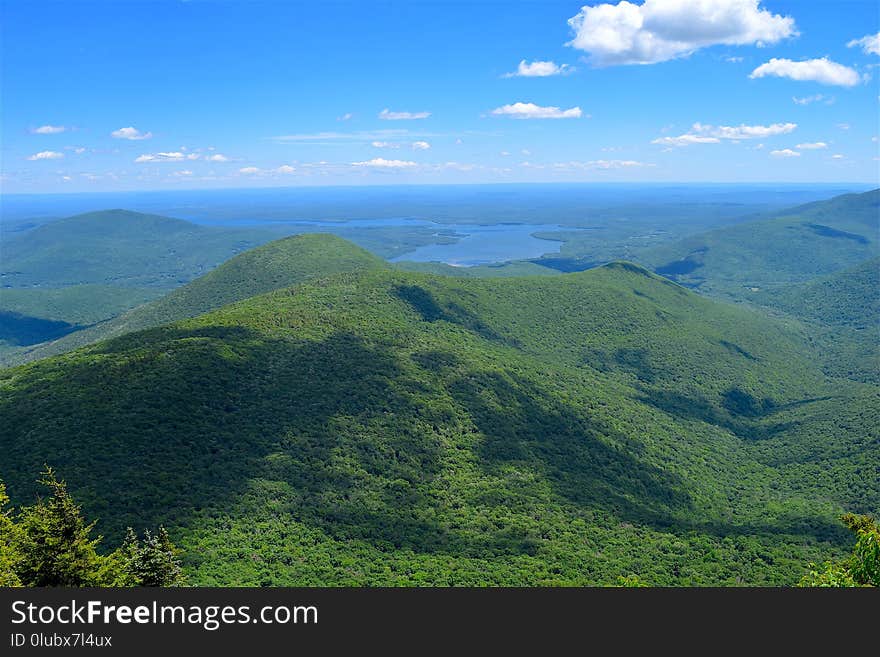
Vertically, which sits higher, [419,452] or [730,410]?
[419,452]

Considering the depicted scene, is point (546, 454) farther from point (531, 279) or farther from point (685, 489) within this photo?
point (531, 279)

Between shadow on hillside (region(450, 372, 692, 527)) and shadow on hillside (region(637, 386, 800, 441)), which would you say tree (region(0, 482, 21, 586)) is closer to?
shadow on hillside (region(450, 372, 692, 527))

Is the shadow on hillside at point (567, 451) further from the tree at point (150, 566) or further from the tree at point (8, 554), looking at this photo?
the tree at point (8, 554)

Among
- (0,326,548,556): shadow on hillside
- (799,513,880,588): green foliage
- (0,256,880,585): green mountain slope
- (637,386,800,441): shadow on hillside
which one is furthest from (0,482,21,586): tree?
(637,386,800,441): shadow on hillside

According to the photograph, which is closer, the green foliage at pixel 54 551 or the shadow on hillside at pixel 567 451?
the green foliage at pixel 54 551

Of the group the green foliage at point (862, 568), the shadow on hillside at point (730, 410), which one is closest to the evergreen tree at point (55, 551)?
the green foliage at point (862, 568)

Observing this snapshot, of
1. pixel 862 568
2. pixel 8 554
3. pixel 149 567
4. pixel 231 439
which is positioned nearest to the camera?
pixel 862 568

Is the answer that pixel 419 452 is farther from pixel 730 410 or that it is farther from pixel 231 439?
pixel 730 410

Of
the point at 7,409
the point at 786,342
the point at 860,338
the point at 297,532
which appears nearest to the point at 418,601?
the point at 297,532

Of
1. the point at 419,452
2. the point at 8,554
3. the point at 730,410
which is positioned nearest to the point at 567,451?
the point at 419,452

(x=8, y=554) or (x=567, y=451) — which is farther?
(x=567, y=451)
